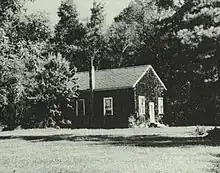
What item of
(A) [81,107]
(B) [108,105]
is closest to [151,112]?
(B) [108,105]

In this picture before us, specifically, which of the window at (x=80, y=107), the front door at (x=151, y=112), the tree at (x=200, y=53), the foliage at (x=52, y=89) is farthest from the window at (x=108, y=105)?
the tree at (x=200, y=53)

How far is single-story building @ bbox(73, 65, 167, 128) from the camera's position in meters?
44.9

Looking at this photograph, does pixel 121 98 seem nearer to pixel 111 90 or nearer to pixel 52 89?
pixel 111 90

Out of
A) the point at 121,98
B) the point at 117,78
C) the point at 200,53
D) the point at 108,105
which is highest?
the point at 117,78

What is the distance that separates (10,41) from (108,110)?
19.1 m

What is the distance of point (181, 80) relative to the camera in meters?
29.0

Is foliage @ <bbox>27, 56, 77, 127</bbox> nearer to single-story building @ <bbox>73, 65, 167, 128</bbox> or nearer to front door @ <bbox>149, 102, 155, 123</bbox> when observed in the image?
single-story building @ <bbox>73, 65, 167, 128</bbox>

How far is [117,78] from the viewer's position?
47.0 metres

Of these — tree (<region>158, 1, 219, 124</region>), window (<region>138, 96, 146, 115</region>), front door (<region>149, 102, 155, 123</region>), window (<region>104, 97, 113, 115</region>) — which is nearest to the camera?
tree (<region>158, 1, 219, 124</region>)

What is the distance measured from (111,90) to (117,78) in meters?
1.76

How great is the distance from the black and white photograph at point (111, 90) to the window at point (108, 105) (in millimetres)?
101

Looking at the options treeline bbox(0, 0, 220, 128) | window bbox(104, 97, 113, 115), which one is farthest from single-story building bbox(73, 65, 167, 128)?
treeline bbox(0, 0, 220, 128)

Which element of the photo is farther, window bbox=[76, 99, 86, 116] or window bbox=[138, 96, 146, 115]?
window bbox=[76, 99, 86, 116]

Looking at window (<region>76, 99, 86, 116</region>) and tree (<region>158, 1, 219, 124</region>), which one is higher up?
tree (<region>158, 1, 219, 124</region>)
